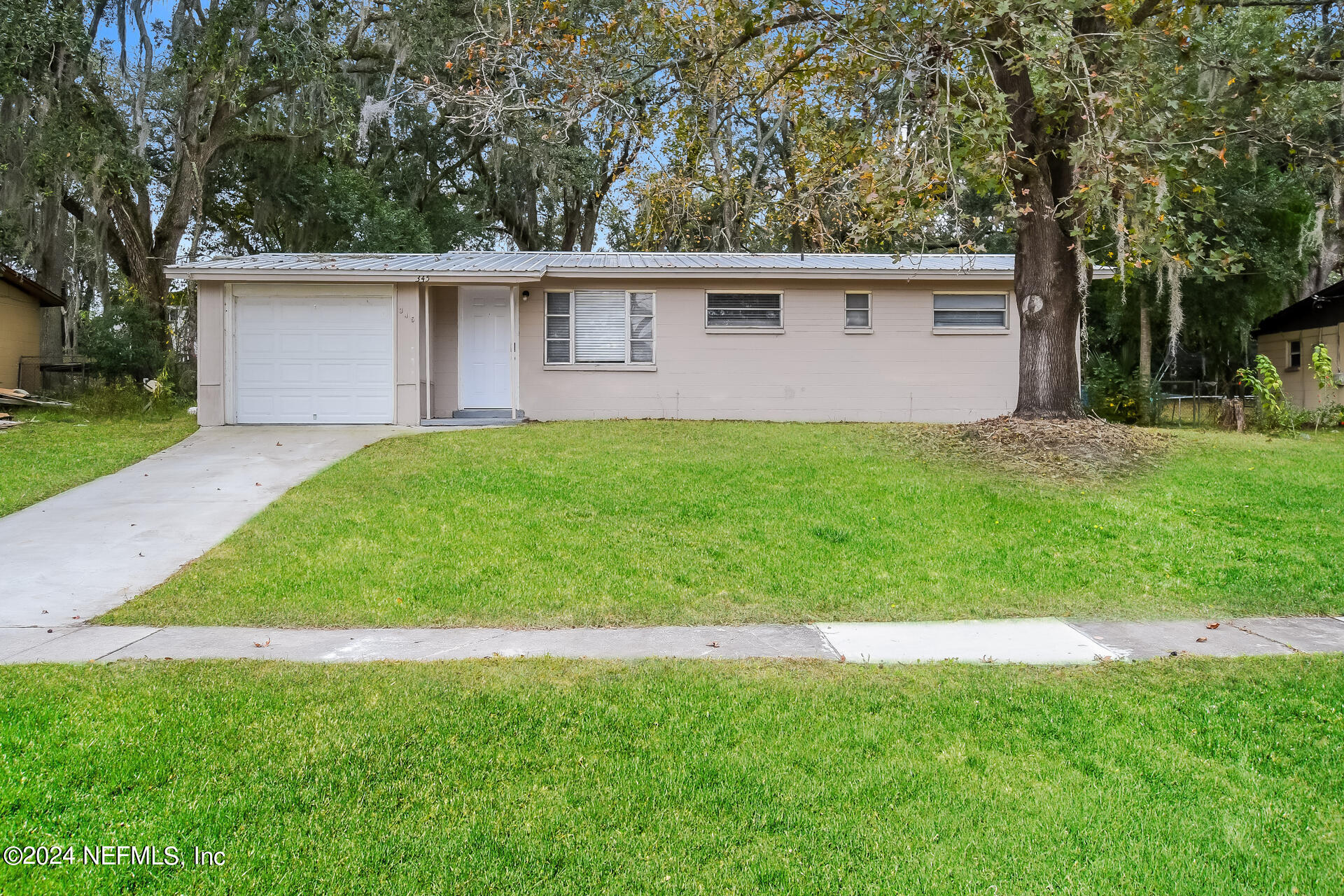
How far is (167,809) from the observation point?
3.04 meters

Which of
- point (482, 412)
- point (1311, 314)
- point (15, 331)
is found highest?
point (1311, 314)

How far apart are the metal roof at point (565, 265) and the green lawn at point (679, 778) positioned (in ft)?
33.5

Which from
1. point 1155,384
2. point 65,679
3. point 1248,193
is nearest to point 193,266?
point 65,679

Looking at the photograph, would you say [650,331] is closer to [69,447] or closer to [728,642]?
[69,447]

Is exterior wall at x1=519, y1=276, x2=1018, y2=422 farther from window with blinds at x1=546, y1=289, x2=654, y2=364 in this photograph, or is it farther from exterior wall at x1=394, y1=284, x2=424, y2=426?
exterior wall at x1=394, y1=284, x2=424, y2=426

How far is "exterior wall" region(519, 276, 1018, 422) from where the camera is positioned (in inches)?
608

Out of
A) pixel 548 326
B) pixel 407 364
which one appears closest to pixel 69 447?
pixel 407 364

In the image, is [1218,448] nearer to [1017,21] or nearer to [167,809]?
[1017,21]

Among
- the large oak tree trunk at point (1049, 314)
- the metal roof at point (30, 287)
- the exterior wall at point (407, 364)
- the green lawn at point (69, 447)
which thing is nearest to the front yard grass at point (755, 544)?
the large oak tree trunk at point (1049, 314)

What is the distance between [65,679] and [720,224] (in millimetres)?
19194

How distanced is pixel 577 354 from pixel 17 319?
1560 cm

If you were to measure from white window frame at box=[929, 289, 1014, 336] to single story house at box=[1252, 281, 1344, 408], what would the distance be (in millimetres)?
7296

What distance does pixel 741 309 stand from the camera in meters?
15.6

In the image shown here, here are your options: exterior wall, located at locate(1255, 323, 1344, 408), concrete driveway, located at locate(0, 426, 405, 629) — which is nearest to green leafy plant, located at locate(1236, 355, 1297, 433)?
exterior wall, located at locate(1255, 323, 1344, 408)
